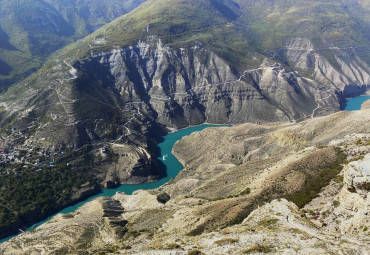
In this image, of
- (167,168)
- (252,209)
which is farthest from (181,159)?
(252,209)

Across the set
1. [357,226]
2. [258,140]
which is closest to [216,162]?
[258,140]

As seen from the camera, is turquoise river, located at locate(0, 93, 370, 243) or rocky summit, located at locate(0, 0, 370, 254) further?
turquoise river, located at locate(0, 93, 370, 243)

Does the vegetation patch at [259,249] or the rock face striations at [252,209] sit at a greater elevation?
the vegetation patch at [259,249]

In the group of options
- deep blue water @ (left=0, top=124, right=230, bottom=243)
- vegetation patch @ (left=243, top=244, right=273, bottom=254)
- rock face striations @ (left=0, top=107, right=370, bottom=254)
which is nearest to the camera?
vegetation patch @ (left=243, top=244, right=273, bottom=254)

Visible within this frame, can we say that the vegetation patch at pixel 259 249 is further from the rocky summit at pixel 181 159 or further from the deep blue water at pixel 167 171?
the deep blue water at pixel 167 171

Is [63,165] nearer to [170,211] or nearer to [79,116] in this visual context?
[79,116]

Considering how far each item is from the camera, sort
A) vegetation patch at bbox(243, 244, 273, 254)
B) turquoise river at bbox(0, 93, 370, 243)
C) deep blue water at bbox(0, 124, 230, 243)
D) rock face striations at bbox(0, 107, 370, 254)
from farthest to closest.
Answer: deep blue water at bbox(0, 124, 230, 243) → turquoise river at bbox(0, 93, 370, 243) → rock face striations at bbox(0, 107, 370, 254) → vegetation patch at bbox(243, 244, 273, 254)

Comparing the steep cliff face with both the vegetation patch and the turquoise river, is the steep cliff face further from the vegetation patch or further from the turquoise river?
the vegetation patch

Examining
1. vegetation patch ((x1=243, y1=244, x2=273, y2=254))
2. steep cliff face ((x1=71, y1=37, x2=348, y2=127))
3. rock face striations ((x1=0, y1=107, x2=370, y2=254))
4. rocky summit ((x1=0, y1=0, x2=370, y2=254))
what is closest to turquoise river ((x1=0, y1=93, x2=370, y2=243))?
rocky summit ((x1=0, y1=0, x2=370, y2=254))

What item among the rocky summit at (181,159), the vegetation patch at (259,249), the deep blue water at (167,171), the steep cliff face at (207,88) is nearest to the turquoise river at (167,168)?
the deep blue water at (167,171)
